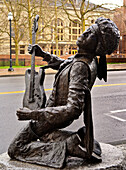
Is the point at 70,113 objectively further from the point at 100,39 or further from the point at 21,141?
the point at 100,39

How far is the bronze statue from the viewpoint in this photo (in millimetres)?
2977


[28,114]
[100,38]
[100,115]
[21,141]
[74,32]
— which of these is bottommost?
[100,115]

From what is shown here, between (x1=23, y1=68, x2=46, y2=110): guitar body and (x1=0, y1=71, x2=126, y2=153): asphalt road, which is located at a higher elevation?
(x1=23, y1=68, x2=46, y2=110): guitar body

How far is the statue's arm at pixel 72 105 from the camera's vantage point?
2928mm

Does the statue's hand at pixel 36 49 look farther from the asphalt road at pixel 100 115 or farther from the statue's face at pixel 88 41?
the asphalt road at pixel 100 115

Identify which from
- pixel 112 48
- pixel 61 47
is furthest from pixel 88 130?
pixel 61 47

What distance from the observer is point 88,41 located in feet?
10.3

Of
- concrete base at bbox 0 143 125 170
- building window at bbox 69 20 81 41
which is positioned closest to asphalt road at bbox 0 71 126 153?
concrete base at bbox 0 143 125 170

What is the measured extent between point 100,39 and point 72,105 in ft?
2.72

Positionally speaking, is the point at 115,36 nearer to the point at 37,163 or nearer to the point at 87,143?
the point at 87,143

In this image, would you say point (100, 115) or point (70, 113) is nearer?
point (70, 113)

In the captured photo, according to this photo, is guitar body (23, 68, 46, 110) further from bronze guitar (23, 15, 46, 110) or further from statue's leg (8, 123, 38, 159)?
statue's leg (8, 123, 38, 159)

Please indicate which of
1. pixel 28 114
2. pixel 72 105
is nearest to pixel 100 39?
pixel 72 105

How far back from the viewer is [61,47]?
64750 millimetres
